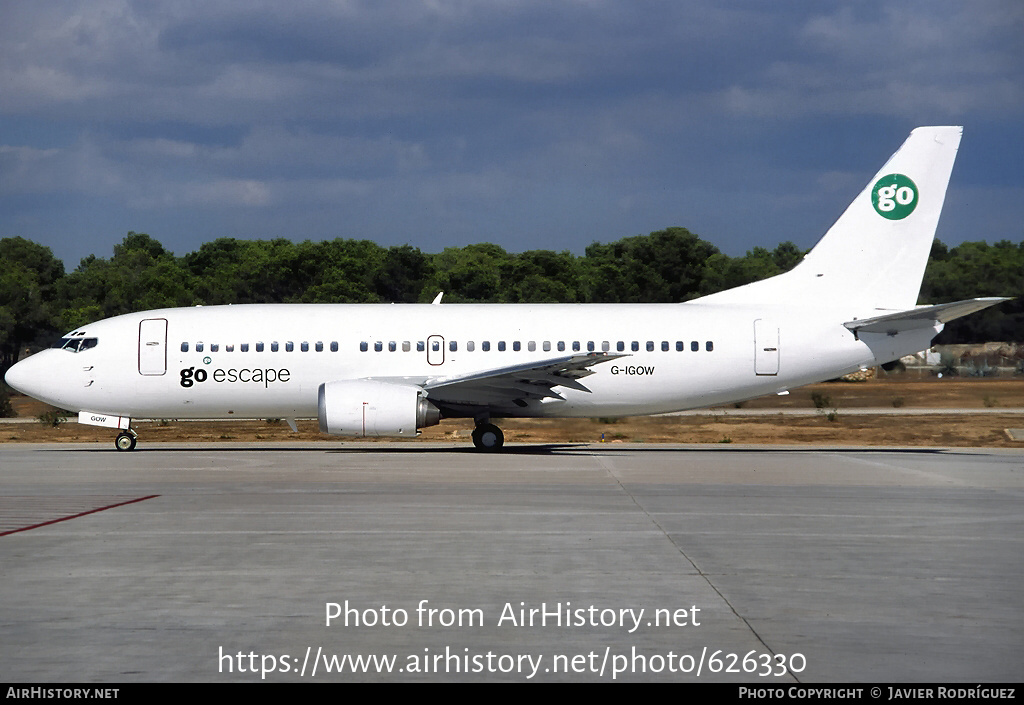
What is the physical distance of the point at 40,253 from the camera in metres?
114

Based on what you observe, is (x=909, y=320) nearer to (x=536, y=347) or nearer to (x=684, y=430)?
(x=536, y=347)

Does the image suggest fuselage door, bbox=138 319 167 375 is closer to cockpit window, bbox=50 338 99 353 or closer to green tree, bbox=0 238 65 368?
cockpit window, bbox=50 338 99 353

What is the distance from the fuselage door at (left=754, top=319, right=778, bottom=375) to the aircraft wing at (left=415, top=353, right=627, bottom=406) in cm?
353

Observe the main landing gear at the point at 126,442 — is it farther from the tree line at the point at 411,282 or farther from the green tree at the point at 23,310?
the green tree at the point at 23,310

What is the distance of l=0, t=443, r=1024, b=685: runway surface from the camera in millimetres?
6871

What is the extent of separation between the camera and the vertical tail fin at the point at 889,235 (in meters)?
27.2

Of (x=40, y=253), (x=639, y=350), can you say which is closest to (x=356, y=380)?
(x=639, y=350)

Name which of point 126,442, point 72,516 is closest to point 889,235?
point 126,442

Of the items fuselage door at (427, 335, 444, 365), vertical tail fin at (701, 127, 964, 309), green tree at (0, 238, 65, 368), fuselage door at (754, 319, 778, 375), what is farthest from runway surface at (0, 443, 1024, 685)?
green tree at (0, 238, 65, 368)

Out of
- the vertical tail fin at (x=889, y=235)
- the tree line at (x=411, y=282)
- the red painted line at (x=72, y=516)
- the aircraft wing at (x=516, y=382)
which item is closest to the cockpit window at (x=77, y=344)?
the aircraft wing at (x=516, y=382)

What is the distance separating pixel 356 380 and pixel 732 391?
29.8 ft

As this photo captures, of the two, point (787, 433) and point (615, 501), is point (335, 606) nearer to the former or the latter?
point (615, 501)

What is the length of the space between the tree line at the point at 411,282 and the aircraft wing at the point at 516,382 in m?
49.8

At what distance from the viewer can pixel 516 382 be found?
26141mm
